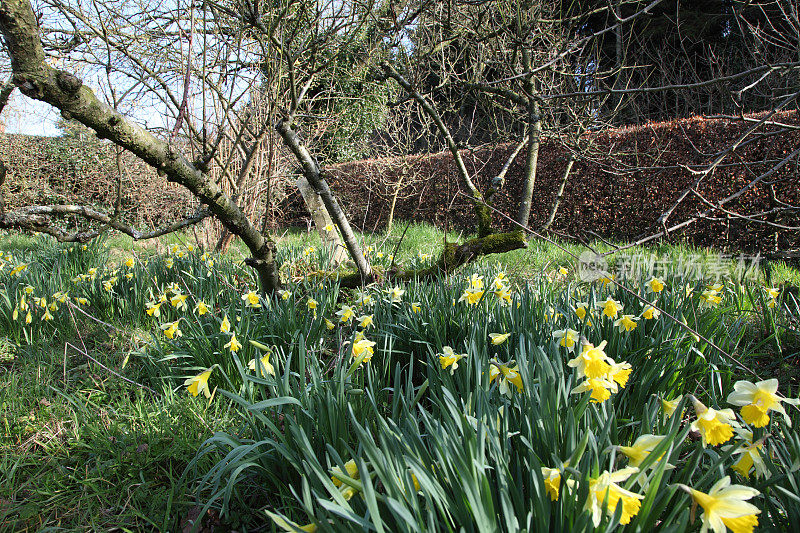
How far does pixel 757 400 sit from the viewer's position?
1.04m

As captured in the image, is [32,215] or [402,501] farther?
[32,215]

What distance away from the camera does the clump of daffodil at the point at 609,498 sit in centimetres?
87

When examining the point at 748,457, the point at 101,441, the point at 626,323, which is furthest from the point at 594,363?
the point at 101,441

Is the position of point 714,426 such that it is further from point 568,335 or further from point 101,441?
point 101,441

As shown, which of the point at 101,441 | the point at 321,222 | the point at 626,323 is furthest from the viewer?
the point at 321,222

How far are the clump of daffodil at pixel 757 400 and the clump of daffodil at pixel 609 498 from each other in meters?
0.36

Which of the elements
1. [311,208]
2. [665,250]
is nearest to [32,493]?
[311,208]

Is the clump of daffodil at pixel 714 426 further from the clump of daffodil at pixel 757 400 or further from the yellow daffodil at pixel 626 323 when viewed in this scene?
the yellow daffodil at pixel 626 323

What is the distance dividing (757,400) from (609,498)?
45 cm

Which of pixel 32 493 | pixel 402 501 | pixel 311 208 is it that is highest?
pixel 311 208

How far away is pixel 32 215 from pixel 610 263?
4.43 m

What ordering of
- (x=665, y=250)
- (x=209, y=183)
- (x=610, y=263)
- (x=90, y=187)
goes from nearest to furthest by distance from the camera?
(x=209, y=183) → (x=610, y=263) → (x=665, y=250) → (x=90, y=187)

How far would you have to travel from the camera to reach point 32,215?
213cm

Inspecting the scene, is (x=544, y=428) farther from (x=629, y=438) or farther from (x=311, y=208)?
(x=311, y=208)
